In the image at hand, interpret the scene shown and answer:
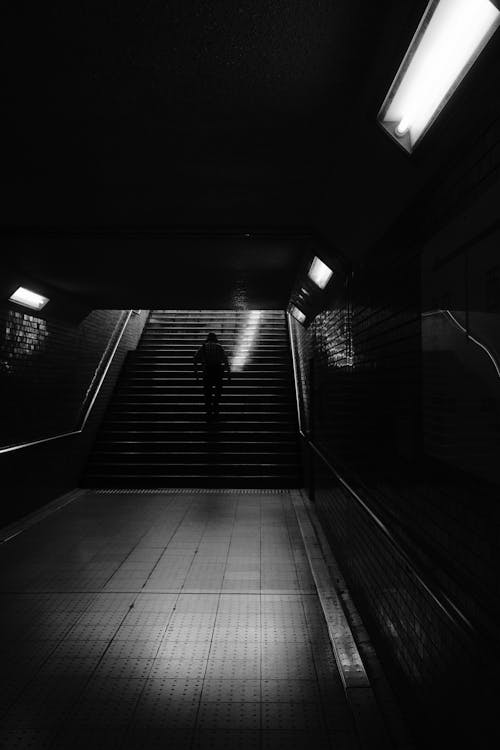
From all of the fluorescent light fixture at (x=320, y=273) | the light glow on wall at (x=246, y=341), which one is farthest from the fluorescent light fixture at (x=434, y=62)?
the light glow on wall at (x=246, y=341)

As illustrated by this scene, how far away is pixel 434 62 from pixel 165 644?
10.4 ft

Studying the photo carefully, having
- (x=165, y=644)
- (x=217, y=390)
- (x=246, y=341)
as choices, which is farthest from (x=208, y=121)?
(x=246, y=341)

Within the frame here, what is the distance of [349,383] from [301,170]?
5.69 feet

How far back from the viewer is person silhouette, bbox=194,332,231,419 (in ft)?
32.7

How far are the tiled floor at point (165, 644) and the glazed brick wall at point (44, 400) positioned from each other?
84cm

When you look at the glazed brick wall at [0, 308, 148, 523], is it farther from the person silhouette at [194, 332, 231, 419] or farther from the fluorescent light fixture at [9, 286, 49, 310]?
the person silhouette at [194, 332, 231, 419]

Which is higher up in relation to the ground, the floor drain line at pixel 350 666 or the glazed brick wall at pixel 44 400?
the glazed brick wall at pixel 44 400

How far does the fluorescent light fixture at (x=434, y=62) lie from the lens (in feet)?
5.72

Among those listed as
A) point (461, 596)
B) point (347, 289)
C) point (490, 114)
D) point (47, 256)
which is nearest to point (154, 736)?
point (461, 596)

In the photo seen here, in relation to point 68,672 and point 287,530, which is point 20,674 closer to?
point 68,672

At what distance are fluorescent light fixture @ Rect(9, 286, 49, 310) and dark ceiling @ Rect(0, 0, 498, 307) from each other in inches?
55.9

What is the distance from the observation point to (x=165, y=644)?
3.60 metres

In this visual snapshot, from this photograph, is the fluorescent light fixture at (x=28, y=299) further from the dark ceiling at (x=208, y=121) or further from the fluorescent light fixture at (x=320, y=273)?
the fluorescent light fixture at (x=320, y=273)

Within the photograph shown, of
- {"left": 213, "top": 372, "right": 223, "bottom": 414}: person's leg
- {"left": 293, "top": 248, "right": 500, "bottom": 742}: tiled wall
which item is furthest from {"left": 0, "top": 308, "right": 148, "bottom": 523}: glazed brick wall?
{"left": 293, "top": 248, "right": 500, "bottom": 742}: tiled wall
